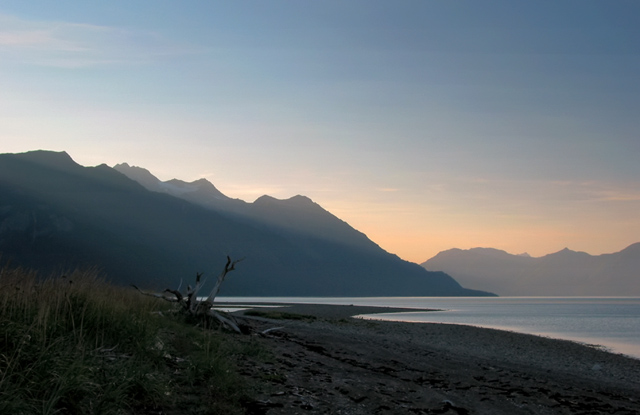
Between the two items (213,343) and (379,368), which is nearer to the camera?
(213,343)

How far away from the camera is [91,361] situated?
8469 millimetres

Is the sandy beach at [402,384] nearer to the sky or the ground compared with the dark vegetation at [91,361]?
nearer to the ground

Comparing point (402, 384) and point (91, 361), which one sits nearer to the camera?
point (91, 361)

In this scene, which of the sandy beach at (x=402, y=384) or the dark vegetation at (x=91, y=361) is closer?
the dark vegetation at (x=91, y=361)

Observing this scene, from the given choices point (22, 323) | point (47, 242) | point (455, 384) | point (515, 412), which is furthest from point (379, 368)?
point (47, 242)

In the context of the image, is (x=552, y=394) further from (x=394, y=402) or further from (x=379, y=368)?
(x=394, y=402)

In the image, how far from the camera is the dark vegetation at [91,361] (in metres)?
7.57

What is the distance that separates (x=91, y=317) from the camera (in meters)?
10.6

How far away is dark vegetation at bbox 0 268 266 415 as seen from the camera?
7.57m

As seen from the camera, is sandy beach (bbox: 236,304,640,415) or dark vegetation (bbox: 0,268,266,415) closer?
dark vegetation (bbox: 0,268,266,415)

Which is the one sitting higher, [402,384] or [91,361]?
[91,361]

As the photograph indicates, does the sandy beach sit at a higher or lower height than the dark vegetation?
lower

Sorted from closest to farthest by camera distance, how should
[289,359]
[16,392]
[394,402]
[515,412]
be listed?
[16,392], [394,402], [515,412], [289,359]

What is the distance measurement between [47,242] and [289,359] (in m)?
197
